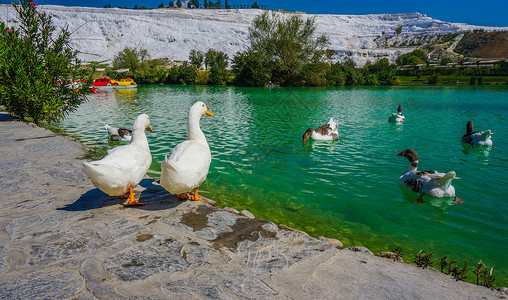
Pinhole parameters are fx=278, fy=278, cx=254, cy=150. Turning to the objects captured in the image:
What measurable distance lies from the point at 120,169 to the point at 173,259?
2023 millimetres

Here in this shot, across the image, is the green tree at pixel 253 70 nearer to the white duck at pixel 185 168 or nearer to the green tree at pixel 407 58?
the white duck at pixel 185 168

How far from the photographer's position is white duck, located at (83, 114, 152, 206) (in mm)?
4242

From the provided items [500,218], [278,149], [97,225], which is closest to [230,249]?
[97,225]

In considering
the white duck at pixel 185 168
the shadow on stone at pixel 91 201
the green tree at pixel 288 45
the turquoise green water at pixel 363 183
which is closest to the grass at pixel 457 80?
the green tree at pixel 288 45

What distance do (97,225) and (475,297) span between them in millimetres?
4736

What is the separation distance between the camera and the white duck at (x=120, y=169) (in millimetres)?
4242

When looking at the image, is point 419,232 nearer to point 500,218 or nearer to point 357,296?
point 500,218

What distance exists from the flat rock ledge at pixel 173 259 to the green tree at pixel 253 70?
6199 cm

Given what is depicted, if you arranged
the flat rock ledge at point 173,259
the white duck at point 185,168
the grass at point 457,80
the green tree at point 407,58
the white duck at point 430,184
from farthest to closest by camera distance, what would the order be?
1. the green tree at point 407,58
2. the grass at point 457,80
3. the white duck at point 430,184
4. the white duck at point 185,168
5. the flat rock ledge at point 173,259

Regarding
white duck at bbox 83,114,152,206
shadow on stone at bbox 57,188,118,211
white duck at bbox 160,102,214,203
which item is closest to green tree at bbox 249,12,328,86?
white duck at bbox 160,102,214,203

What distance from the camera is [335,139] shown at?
1383cm

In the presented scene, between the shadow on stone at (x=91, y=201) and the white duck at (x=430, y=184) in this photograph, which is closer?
the shadow on stone at (x=91, y=201)

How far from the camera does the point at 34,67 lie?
1110 centimetres

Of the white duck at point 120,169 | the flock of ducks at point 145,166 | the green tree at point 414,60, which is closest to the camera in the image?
the white duck at point 120,169
